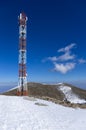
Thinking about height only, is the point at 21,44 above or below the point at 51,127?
above

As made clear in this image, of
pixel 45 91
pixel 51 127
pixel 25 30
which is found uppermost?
pixel 25 30

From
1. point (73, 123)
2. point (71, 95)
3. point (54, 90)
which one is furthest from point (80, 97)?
point (73, 123)

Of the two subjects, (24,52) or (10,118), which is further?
(24,52)

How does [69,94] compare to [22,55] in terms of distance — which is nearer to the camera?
[22,55]

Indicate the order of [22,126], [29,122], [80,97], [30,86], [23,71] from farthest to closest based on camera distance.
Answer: [30,86] → [80,97] → [23,71] → [29,122] → [22,126]

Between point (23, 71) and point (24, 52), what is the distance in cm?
346

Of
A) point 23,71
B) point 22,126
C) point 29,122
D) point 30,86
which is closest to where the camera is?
point 22,126

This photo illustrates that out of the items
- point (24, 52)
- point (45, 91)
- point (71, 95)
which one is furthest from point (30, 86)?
point (24, 52)

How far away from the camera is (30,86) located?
83.9 m

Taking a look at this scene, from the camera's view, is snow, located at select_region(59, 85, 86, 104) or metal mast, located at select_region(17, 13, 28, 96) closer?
metal mast, located at select_region(17, 13, 28, 96)

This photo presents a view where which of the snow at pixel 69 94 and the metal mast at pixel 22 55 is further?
the snow at pixel 69 94

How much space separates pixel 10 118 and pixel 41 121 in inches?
101

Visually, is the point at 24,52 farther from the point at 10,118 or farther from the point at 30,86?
the point at 30,86

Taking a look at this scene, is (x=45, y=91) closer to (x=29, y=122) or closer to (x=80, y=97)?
(x=80, y=97)
